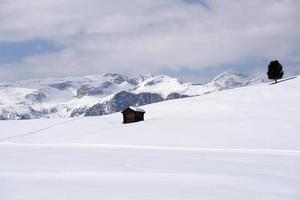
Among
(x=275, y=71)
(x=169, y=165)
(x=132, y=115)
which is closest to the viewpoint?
(x=169, y=165)

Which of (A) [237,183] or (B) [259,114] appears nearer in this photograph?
(A) [237,183]

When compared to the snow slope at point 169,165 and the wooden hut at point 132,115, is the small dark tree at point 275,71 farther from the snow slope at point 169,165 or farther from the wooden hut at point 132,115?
the snow slope at point 169,165

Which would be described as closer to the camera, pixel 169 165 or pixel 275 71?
pixel 169 165

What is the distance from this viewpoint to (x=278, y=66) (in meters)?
122

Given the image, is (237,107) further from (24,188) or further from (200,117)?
(24,188)

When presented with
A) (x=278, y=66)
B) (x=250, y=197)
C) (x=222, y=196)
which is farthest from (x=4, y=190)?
(x=278, y=66)

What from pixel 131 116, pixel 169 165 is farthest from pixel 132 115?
pixel 169 165

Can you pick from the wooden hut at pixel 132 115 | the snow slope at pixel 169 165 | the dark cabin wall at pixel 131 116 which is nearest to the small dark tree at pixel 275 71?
the wooden hut at pixel 132 115

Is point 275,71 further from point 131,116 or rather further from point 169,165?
point 169,165

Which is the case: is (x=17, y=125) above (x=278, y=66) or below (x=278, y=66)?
below

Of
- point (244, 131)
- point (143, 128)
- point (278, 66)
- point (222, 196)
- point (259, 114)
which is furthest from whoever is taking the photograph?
point (278, 66)

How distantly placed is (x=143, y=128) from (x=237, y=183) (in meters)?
44.7

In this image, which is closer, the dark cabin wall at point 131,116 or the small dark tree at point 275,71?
the dark cabin wall at point 131,116

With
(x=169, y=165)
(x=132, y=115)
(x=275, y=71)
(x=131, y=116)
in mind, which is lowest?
(x=169, y=165)
